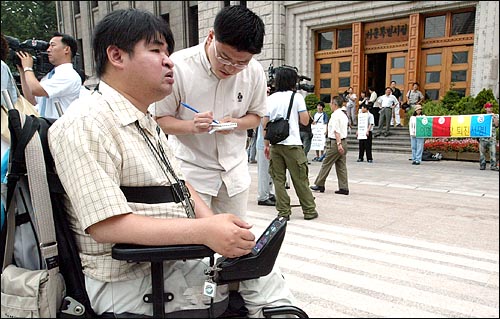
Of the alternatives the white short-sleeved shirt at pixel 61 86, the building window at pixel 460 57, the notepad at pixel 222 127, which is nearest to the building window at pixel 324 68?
the building window at pixel 460 57

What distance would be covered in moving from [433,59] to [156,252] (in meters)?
12.0

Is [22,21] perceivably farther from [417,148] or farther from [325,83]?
[325,83]

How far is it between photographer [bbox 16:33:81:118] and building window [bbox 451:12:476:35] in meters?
10.5

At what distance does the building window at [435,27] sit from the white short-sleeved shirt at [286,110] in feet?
28.4

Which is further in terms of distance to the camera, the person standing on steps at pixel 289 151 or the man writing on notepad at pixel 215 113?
the person standing on steps at pixel 289 151

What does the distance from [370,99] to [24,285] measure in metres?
11.8

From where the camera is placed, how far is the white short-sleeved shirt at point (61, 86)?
9.48 ft

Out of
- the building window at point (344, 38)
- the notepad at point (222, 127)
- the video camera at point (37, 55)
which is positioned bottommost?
the notepad at point (222, 127)

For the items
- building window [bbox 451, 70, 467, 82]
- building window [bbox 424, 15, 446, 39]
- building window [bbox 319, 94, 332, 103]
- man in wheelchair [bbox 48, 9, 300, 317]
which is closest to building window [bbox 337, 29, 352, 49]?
building window [bbox 319, 94, 332, 103]

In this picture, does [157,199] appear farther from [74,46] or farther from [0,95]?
[74,46]

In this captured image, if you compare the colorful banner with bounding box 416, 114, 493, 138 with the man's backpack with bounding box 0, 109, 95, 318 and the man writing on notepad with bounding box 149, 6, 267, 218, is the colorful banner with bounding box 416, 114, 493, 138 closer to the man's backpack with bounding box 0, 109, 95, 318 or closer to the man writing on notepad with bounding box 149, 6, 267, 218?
the man writing on notepad with bounding box 149, 6, 267, 218

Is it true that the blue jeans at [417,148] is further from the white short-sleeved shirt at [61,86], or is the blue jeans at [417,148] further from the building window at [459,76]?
the white short-sleeved shirt at [61,86]

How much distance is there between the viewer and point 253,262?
1.12 m

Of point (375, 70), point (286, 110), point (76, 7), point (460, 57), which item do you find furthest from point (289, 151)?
point (76, 7)
